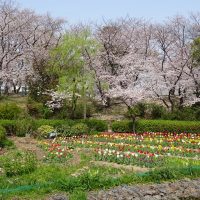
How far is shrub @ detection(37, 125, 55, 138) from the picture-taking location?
18922mm

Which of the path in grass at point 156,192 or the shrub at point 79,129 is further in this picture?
the shrub at point 79,129

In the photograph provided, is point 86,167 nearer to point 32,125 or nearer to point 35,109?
point 32,125

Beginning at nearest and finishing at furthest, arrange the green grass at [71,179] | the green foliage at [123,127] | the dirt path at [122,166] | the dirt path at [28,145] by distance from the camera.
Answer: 1. the green grass at [71,179]
2. the dirt path at [122,166]
3. the dirt path at [28,145]
4. the green foliage at [123,127]

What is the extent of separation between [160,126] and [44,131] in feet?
21.2

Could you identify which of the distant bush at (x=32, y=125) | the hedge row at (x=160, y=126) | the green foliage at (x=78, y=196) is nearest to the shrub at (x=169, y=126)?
the hedge row at (x=160, y=126)

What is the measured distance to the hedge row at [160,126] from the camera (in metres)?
20.6

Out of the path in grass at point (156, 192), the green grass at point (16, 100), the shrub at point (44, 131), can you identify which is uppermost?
the green grass at point (16, 100)

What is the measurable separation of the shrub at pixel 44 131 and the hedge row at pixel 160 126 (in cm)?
408

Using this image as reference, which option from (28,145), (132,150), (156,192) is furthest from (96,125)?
(156,192)

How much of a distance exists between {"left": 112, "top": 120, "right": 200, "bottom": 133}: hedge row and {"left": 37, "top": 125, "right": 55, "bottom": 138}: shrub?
4076mm

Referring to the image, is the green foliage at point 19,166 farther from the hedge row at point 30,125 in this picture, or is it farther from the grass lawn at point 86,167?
the hedge row at point 30,125

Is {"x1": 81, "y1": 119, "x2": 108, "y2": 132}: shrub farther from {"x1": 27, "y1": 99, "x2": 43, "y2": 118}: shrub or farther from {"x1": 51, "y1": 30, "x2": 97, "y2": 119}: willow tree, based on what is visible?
{"x1": 27, "y1": 99, "x2": 43, "y2": 118}: shrub

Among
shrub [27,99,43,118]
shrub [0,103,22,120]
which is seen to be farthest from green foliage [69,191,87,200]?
shrub [27,99,43,118]

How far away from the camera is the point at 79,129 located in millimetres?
19516
